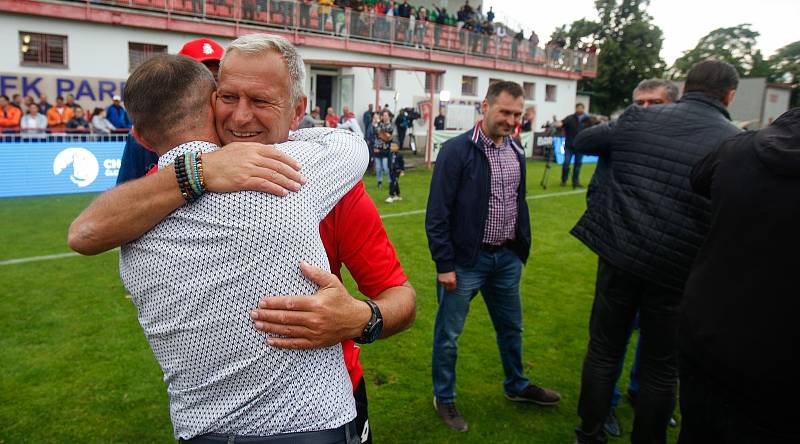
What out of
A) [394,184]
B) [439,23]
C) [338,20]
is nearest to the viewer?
[394,184]

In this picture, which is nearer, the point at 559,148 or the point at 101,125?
the point at 101,125

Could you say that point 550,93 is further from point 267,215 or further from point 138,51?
point 267,215

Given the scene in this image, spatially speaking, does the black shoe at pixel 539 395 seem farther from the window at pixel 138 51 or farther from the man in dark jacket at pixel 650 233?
the window at pixel 138 51

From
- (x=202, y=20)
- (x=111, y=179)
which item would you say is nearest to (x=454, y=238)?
(x=111, y=179)

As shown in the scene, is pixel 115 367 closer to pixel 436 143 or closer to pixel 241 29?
pixel 436 143

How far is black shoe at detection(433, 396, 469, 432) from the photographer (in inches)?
156

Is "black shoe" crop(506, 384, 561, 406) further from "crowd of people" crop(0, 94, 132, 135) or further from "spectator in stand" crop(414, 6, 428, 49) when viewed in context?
"spectator in stand" crop(414, 6, 428, 49)

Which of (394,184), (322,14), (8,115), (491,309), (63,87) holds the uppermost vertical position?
(322,14)

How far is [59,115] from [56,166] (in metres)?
5.08

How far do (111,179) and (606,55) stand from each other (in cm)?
4364

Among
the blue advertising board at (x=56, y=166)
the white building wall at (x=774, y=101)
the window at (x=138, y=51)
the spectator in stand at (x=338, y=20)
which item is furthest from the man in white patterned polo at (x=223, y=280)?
the spectator in stand at (x=338, y=20)

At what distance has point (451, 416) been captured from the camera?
4027mm

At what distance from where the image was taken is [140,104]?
61.2 inches

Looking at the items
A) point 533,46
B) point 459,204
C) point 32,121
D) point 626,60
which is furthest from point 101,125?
point 626,60
